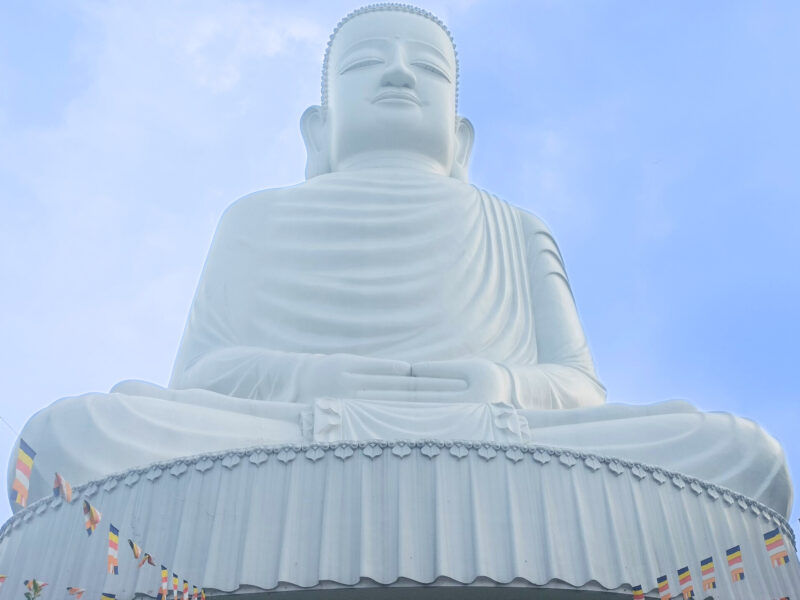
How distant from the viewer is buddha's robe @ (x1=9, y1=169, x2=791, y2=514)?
226 inches

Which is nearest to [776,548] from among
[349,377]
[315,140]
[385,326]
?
[349,377]

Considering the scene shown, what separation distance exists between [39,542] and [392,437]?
5.35ft

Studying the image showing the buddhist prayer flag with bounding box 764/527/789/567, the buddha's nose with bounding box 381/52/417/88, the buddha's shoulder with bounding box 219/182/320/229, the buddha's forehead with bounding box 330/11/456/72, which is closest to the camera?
the buddhist prayer flag with bounding box 764/527/789/567

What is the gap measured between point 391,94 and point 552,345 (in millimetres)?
2306

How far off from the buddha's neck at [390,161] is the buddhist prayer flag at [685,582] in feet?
15.2

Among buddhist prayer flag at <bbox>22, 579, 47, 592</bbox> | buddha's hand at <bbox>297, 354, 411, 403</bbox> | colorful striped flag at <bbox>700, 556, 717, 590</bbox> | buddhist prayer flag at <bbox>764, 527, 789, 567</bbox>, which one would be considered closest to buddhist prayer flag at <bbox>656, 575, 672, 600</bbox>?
colorful striped flag at <bbox>700, 556, 717, 590</bbox>

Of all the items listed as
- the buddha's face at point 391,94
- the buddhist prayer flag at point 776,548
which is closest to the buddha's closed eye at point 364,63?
the buddha's face at point 391,94

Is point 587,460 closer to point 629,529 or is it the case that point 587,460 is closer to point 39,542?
point 629,529

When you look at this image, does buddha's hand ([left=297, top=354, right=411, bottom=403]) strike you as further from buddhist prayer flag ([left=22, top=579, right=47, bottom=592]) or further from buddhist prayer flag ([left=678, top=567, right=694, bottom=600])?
buddhist prayer flag ([left=678, top=567, right=694, bottom=600])

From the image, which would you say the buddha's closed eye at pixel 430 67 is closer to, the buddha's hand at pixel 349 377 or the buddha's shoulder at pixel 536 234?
the buddha's shoulder at pixel 536 234

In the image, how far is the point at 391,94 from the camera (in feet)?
29.0

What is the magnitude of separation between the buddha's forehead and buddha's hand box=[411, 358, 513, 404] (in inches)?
134

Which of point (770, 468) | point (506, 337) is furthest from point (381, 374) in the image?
point (770, 468)

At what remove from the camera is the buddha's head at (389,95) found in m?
8.87
